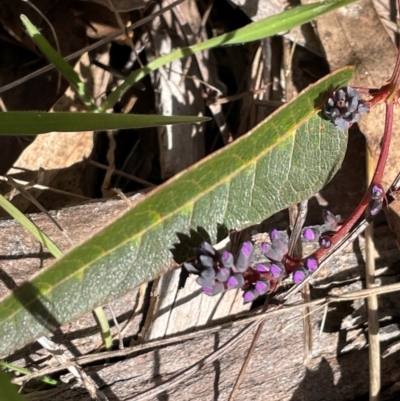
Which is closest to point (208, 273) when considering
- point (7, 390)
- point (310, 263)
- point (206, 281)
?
point (206, 281)

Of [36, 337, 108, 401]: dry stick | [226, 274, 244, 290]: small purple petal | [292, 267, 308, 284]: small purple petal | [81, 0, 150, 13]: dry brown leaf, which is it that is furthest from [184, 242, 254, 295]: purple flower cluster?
[81, 0, 150, 13]: dry brown leaf

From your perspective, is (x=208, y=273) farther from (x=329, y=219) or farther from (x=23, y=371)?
(x=23, y=371)

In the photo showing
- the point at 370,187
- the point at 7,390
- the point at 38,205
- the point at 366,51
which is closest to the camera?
the point at 7,390

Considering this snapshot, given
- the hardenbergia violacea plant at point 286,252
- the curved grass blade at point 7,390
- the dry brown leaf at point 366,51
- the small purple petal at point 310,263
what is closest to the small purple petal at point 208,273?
the hardenbergia violacea plant at point 286,252

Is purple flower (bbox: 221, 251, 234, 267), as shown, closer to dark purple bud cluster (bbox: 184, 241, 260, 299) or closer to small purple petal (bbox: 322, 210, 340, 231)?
dark purple bud cluster (bbox: 184, 241, 260, 299)

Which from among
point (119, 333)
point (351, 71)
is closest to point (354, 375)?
point (119, 333)

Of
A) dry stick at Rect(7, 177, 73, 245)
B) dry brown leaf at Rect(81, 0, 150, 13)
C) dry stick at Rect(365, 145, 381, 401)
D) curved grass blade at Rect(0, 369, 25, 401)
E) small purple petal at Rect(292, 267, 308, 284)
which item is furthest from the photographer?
dry brown leaf at Rect(81, 0, 150, 13)

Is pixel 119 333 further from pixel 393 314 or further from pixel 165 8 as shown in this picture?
pixel 165 8
